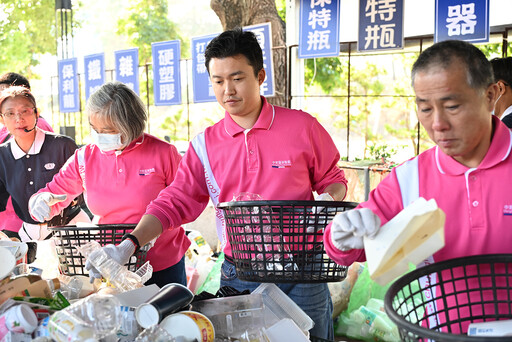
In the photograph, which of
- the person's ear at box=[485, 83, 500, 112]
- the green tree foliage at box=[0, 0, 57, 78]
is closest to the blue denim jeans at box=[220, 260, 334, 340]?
the person's ear at box=[485, 83, 500, 112]

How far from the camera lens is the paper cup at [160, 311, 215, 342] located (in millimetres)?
1725

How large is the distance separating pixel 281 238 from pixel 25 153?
2519 mm

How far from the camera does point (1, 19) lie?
19.4 meters

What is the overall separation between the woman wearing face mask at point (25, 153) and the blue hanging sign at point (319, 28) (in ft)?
13.2

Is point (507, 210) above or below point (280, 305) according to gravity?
above

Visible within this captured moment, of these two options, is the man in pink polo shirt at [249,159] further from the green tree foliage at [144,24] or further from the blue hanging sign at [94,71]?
the green tree foliage at [144,24]

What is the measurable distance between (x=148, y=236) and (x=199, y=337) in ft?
2.35

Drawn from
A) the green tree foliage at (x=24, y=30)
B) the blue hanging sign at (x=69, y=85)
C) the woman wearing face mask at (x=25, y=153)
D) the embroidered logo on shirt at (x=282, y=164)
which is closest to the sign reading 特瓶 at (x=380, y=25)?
the woman wearing face mask at (x=25, y=153)

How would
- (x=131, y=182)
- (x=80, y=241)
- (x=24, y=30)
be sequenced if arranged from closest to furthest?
(x=80, y=241), (x=131, y=182), (x=24, y=30)

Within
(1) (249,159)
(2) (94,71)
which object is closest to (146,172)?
(1) (249,159)

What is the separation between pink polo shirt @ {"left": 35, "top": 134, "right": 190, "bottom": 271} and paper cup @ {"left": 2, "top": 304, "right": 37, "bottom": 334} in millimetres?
1440

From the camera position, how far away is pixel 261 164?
2.61 m

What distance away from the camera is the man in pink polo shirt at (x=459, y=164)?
1.73 metres

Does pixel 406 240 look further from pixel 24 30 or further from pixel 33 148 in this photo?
pixel 24 30
